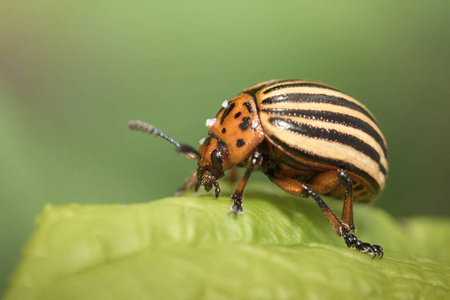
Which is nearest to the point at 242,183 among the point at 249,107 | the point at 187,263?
the point at 249,107

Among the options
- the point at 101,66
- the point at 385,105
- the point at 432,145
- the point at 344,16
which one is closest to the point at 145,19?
the point at 101,66

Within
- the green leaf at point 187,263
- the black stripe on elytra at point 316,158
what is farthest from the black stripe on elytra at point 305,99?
the green leaf at point 187,263

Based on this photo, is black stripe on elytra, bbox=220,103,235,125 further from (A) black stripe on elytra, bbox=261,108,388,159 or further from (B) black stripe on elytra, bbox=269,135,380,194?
(B) black stripe on elytra, bbox=269,135,380,194

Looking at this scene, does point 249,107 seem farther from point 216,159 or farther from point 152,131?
point 152,131

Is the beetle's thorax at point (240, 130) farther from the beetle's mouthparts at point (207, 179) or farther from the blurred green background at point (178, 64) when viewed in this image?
the blurred green background at point (178, 64)

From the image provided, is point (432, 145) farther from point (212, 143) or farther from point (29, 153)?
point (29, 153)

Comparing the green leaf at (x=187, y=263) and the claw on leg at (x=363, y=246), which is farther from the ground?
the green leaf at (x=187, y=263)
